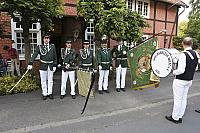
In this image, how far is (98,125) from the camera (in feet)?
16.8

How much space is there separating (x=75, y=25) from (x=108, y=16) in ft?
17.0

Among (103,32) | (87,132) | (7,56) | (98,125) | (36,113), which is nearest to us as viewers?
(87,132)

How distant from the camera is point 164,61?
5.60 metres

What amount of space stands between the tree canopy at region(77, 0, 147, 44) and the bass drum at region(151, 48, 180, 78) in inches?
104

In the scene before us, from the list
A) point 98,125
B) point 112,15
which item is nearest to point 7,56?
point 112,15

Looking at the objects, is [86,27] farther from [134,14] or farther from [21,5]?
[21,5]

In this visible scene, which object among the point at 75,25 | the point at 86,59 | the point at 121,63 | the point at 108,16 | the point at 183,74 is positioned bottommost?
the point at 183,74

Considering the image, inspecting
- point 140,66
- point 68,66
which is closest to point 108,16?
point 140,66

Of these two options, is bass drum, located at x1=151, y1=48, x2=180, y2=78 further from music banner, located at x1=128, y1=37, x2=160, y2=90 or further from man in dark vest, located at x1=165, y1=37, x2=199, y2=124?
music banner, located at x1=128, y1=37, x2=160, y2=90

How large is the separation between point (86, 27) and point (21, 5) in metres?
6.40

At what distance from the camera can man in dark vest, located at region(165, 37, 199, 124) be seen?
16.9 feet

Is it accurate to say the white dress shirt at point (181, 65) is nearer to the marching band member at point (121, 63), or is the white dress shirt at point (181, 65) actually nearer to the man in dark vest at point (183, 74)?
the man in dark vest at point (183, 74)

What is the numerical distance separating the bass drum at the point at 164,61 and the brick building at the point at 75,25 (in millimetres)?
3277

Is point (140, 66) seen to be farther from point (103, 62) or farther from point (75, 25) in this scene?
point (75, 25)
